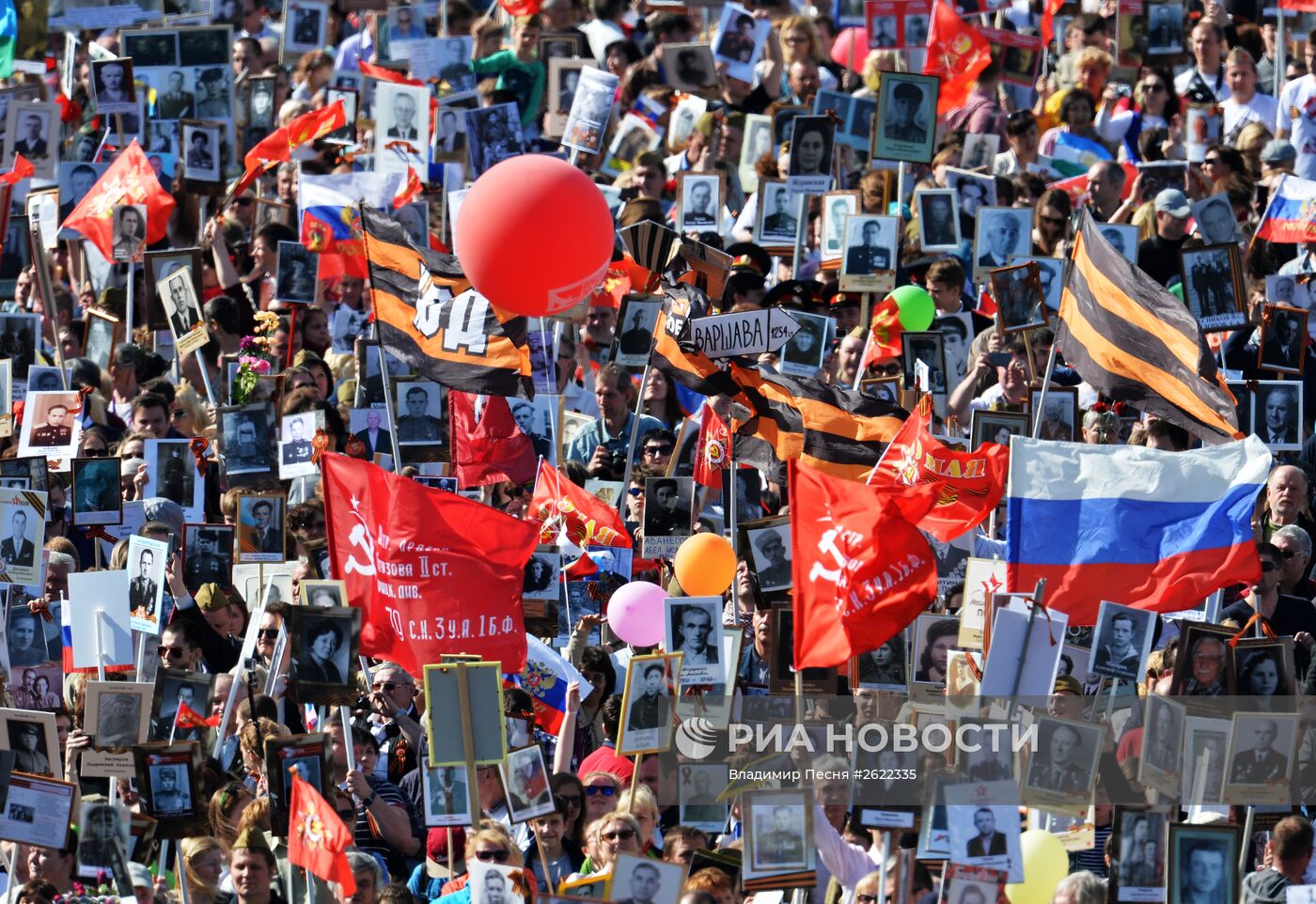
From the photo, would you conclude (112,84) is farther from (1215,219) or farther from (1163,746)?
(1163,746)

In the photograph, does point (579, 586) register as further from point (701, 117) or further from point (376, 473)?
point (701, 117)

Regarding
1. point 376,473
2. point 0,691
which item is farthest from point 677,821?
point 0,691

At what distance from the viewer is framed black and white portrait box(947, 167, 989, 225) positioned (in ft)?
53.5

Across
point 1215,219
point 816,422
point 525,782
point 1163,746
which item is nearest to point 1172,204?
point 1215,219

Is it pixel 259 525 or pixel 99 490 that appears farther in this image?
pixel 99 490

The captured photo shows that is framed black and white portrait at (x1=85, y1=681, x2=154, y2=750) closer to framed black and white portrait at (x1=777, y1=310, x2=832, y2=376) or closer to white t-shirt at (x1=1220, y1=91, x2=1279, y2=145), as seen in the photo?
framed black and white portrait at (x1=777, y1=310, x2=832, y2=376)

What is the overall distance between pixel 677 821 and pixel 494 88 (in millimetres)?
8389

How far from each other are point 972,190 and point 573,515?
13.5 feet

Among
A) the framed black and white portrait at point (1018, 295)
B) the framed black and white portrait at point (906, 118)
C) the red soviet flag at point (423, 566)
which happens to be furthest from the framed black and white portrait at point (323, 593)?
the framed black and white portrait at point (906, 118)

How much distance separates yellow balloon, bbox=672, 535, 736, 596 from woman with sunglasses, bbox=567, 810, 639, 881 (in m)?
2.21

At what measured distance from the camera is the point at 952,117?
59.6 feet

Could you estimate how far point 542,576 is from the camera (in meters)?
12.8

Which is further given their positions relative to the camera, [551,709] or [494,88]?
[494,88]

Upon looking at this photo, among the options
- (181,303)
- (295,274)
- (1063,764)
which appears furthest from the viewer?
(295,274)
